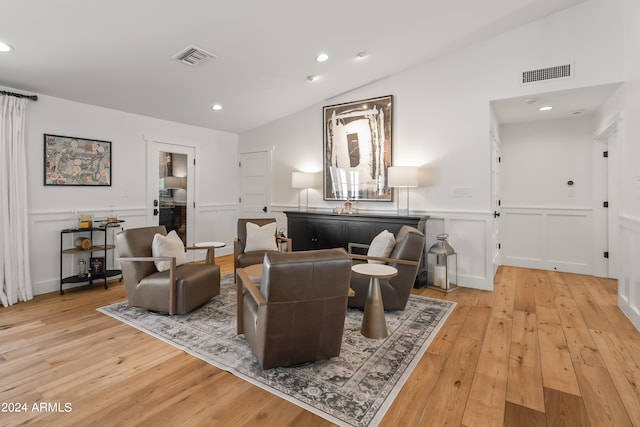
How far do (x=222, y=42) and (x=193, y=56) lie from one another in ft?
1.34

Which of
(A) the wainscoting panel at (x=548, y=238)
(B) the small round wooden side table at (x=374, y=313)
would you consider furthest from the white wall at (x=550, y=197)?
(B) the small round wooden side table at (x=374, y=313)

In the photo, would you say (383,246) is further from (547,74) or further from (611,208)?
(611,208)

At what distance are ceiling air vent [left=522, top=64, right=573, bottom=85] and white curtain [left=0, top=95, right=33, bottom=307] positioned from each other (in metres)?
5.95

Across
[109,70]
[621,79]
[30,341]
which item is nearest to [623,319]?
[621,79]

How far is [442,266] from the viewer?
13.8ft

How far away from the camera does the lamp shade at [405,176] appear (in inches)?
168

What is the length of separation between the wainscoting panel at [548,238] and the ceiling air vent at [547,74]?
2.32 meters

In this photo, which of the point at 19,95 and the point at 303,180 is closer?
the point at 19,95

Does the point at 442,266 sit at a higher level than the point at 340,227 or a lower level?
lower

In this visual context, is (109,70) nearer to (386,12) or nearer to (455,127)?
(386,12)

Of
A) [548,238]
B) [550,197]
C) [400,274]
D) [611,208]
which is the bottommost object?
[400,274]

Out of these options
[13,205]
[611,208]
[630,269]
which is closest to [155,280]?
[13,205]

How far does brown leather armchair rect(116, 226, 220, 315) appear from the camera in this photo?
3131mm

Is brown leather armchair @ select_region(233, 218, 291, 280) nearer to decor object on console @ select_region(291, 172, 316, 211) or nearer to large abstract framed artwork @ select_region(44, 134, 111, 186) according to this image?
decor object on console @ select_region(291, 172, 316, 211)
